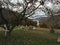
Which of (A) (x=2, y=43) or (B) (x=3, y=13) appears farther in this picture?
(B) (x=3, y=13)

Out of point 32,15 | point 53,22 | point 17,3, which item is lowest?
point 53,22

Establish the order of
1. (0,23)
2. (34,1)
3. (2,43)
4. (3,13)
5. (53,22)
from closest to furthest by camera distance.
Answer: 1. (2,43)
2. (34,1)
3. (3,13)
4. (0,23)
5. (53,22)

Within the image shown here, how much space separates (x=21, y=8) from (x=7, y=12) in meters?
1.16

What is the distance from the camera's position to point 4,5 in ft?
49.8

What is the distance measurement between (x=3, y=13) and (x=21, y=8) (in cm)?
172

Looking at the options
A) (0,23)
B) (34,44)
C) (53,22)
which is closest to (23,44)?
(34,44)

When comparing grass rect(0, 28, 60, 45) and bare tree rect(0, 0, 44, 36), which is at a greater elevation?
bare tree rect(0, 0, 44, 36)

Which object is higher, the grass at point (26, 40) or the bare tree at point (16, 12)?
the bare tree at point (16, 12)

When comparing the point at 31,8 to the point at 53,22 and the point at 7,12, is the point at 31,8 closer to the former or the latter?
the point at 7,12

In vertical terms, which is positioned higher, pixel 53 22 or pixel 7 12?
pixel 7 12

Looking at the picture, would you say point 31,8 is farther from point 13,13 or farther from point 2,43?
point 2,43

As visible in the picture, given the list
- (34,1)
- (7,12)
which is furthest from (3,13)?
(34,1)

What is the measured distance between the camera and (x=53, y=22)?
28.2 m

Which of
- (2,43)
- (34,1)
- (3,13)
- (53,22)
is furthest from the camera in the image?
(53,22)
